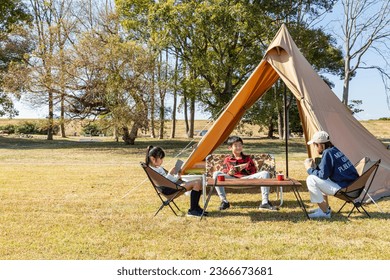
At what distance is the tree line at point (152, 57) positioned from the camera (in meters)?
20.9

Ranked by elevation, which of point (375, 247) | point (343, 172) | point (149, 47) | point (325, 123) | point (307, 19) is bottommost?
point (375, 247)

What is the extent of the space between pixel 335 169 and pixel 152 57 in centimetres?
1689

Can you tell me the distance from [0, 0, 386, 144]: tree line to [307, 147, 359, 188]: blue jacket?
615 inches

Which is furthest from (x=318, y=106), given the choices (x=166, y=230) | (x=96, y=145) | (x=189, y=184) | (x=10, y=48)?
(x=10, y=48)

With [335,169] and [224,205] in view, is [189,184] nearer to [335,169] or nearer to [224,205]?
[224,205]

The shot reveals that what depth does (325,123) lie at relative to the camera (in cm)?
704

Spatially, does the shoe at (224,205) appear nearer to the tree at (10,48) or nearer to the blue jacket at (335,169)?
the blue jacket at (335,169)

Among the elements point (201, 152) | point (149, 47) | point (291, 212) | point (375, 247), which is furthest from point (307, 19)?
point (375, 247)

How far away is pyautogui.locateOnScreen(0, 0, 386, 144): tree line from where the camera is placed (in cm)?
2089

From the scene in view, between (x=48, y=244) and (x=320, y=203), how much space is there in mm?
3459

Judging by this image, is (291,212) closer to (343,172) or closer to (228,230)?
(343,172)

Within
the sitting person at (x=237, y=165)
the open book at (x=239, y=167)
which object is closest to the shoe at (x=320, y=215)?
the sitting person at (x=237, y=165)
